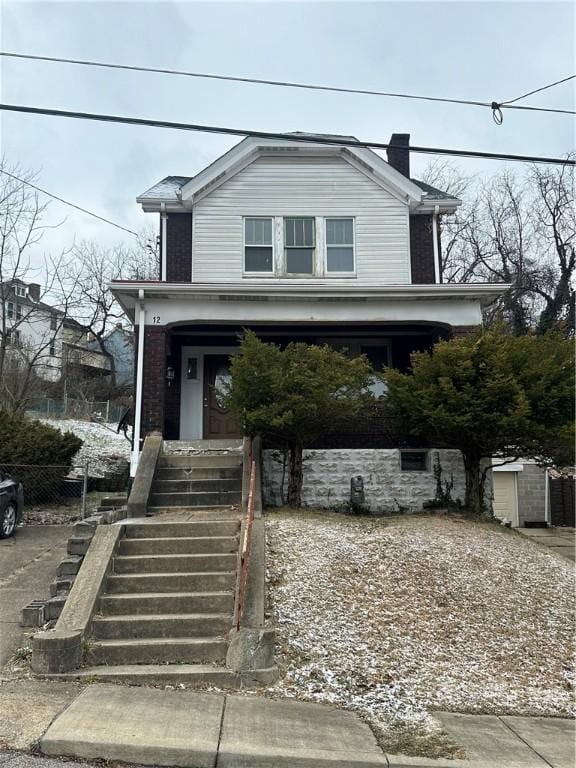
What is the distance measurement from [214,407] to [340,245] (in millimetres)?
4475

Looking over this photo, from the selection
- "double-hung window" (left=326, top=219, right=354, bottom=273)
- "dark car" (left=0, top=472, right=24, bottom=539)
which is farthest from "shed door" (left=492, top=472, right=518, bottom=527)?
"dark car" (left=0, top=472, right=24, bottom=539)

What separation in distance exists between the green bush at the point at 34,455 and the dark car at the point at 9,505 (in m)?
1.60

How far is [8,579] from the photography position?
8133 mm

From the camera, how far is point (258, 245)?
13188 millimetres

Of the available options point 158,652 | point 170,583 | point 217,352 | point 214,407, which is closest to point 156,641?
point 158,652

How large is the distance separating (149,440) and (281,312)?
3.43 metres

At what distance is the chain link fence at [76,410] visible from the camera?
24891mm

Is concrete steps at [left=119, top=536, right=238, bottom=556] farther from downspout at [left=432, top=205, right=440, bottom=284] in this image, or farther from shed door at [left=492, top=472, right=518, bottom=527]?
shed door at [left=492, top=472, right=518, bottom=527]

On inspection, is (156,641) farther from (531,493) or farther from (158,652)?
(531,493)

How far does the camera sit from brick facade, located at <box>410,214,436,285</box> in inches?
526

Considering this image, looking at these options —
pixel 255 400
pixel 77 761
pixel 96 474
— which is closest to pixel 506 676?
pixel 77 761

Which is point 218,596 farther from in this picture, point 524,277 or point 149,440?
point 524,277

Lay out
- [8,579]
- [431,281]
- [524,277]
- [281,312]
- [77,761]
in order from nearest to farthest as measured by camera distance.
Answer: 1. [77,761]
2. [8,579]
3. [281,312]
4. [431,281]
5. [524,277]

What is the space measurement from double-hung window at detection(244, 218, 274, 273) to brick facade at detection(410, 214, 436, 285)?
315cm
